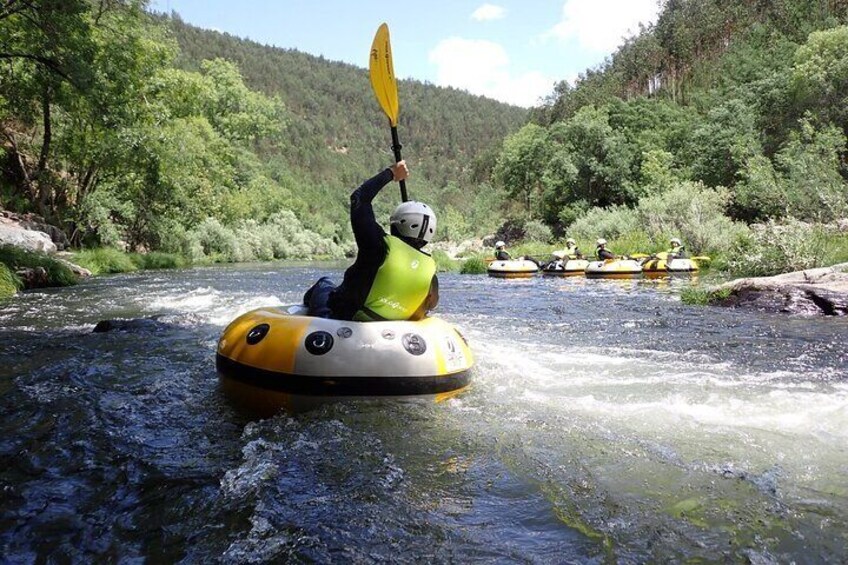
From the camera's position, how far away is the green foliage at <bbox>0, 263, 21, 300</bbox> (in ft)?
36.7

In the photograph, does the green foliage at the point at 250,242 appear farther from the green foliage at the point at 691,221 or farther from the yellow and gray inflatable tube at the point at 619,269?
the green foliage at the point at 691,221

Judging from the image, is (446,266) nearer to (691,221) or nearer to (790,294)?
(691,221)

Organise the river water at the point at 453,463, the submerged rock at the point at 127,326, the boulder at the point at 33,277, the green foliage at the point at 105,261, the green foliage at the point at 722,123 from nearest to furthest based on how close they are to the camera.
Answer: the river water at the point at 453,463 < the submerged rock at the point at 127,326 < the boulder at the point at 33,277 < the green foliage at the point at 105,261 < the green foliage at the point at 722,123

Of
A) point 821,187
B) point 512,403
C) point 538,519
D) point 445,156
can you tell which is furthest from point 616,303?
point 445,156

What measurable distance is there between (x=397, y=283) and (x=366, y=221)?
592 millimetres

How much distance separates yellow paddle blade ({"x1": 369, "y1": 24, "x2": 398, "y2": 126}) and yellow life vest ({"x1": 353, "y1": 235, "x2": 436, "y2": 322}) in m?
2.41

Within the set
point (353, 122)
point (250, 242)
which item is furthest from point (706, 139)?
point (353, 122)

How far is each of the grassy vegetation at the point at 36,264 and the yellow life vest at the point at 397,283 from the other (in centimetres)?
1090

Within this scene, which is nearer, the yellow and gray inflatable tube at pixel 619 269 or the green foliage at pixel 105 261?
the yellow and gray inflatable tube at pixel 619 269

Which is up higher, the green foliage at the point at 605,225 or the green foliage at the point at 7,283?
the green foliage at the point at 605,225

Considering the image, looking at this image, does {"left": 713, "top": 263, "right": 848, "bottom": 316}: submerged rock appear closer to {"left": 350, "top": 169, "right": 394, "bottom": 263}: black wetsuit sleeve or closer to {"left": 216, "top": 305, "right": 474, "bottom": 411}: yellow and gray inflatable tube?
{"left": 216, "top": 305, "right": 474, "bottom": 411}: yellow and gray inflatable tube

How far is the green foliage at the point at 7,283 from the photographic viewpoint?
1118 cm

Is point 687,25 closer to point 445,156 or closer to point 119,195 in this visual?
point 119,195

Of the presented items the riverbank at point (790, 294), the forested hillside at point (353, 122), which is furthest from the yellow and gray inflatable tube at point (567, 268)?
the forested hillside at point (353, 122)
